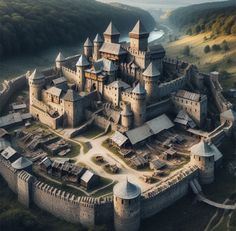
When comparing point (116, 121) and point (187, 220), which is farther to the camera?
point (116, 121)

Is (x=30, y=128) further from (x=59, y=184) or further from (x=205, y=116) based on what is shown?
(x=205, y=116)

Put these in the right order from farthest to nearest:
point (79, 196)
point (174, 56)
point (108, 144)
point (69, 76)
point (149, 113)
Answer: point (174, 56) → point (69, 76) → point (149, 113) → point (108, 144) → point (79, 196)

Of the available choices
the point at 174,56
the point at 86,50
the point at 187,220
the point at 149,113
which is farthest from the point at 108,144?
the point at 174,56

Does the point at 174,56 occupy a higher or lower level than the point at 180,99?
lower

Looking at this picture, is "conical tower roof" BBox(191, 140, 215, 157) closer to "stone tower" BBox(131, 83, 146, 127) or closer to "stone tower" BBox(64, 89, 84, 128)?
"stone tower" BBox(131, 83, 146, 127)

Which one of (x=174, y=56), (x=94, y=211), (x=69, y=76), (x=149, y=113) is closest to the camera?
(x=94, y=211)

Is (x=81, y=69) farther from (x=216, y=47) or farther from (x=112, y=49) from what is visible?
(x=216, y=47)
